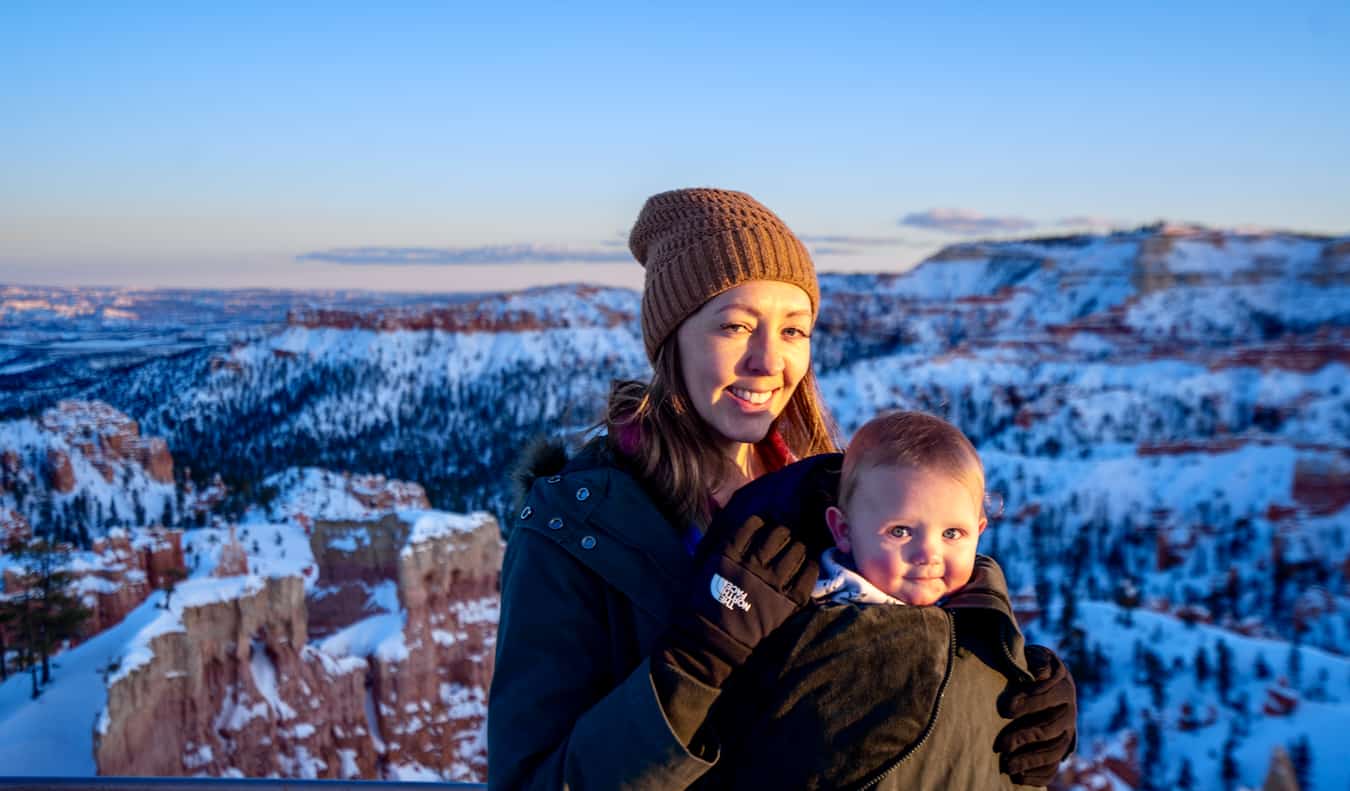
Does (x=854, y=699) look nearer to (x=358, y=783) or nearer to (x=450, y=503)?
(x=358, y=783)

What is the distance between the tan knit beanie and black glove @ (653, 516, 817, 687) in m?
0.49

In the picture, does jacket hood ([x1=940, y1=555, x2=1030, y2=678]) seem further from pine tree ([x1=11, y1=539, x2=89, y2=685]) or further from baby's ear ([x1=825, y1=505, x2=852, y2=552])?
pine tree ([x1=11, y1=539, x2=89, y2=685])

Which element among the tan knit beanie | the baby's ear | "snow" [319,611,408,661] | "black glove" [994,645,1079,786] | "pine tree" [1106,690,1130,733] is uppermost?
the tan knit beanie

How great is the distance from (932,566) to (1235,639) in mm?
26376

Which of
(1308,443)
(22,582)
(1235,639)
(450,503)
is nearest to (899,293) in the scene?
(1308,443)

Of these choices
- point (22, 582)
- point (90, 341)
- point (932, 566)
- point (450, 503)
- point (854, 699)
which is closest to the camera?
point (854, 699)

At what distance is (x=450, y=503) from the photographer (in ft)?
141

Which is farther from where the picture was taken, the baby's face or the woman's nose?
the woman's nose

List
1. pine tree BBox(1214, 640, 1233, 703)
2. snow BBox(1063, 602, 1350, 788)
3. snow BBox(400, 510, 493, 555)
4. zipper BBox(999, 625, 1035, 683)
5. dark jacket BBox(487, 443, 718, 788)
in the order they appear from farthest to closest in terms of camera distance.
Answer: snow BBox(400, 510, 493, 555)
pine tree BBox(1214, 640, 1233, 703)
snow BBox(1063, 602, 1350, 788)
zipper BBox(999, 625, 1035, 683)
dark jacket BBox(487, 443, 718, 788)

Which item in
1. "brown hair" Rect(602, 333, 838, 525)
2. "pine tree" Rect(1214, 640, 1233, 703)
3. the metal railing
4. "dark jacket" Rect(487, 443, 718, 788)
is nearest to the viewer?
"dark jacket" Rect(487, 443, 718, 788)

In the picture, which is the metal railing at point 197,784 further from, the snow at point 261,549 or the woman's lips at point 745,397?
the snow at point 261,549

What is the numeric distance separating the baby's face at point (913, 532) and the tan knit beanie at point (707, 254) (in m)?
0.44

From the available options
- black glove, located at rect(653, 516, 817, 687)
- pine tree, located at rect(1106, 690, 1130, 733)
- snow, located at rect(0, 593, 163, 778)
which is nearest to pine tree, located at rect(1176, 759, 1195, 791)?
pine tree, located at rect(1106, 690, 1130, 733)

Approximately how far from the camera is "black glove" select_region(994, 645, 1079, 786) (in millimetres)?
1248
